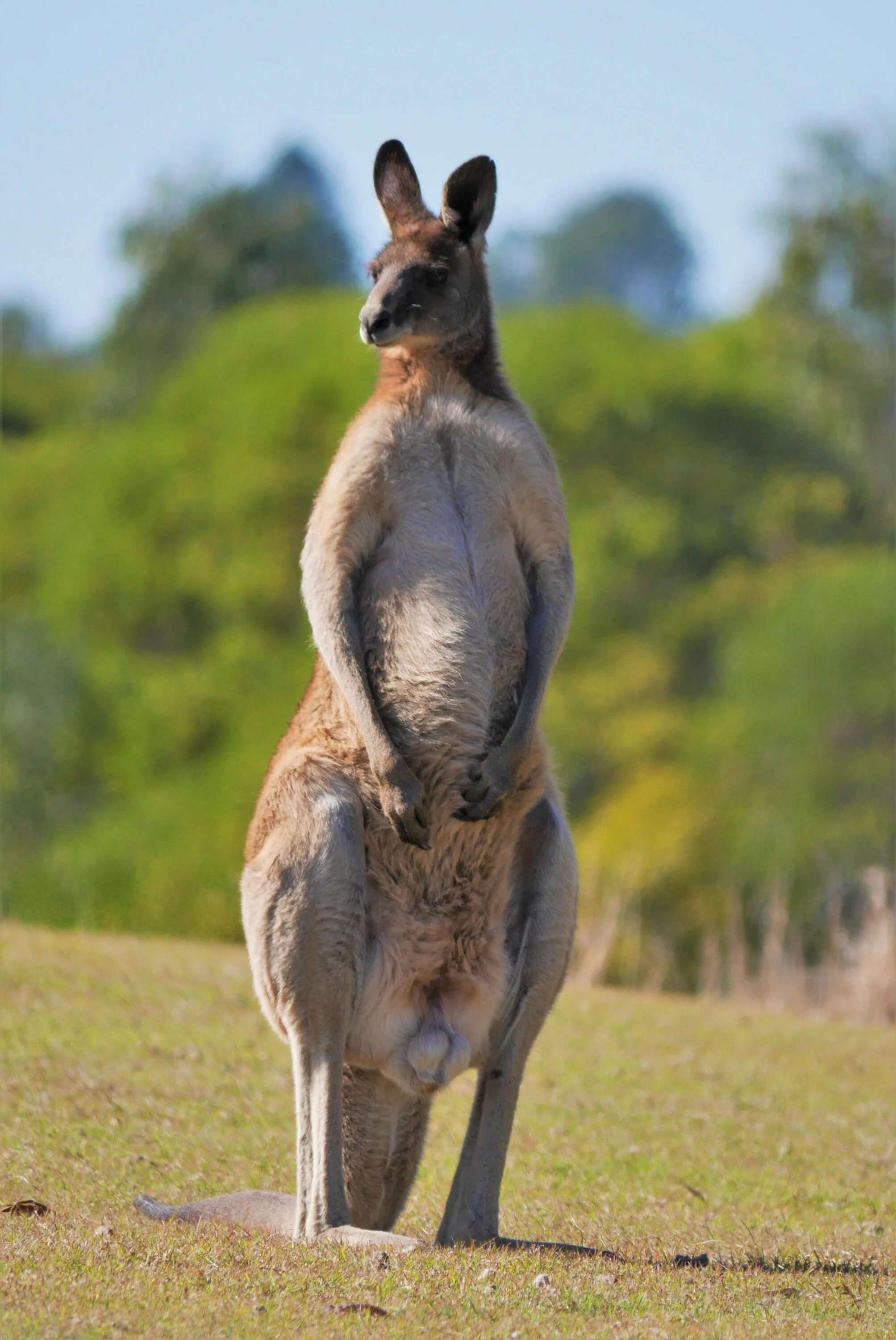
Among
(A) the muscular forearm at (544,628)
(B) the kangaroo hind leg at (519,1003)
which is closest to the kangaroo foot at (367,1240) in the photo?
(B) the kangaroo hind leg at (519,1003)

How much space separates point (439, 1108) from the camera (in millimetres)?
7203

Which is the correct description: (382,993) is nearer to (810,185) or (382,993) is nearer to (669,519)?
(810,185)

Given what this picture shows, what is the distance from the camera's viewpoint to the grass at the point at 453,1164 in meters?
4.04

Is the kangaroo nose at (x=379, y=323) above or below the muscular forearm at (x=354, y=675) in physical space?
above

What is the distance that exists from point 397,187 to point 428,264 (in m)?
0.42

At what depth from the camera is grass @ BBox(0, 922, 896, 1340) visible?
13.3 feet

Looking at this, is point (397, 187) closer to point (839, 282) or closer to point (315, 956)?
point (315, 956)

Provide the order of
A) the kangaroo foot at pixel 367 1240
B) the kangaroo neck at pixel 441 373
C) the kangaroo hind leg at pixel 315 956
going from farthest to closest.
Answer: the kangaroo neck at pixel 441 373, the kangaroo hind leg at pixel 315 956, the kangaroo foot at pixel 367 1240

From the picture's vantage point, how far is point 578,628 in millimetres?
33062

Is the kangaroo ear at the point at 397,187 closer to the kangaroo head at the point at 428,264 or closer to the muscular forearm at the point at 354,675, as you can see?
the kangaroo head at the point at 428,264

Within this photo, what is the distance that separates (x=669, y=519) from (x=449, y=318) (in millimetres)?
28479

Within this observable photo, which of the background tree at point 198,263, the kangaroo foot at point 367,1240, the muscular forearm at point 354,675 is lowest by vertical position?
the kangaroo foot at point 367,1240

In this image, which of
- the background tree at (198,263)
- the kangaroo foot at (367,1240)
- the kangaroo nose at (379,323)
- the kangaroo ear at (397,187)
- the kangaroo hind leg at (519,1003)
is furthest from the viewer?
the background tree at (198,263)

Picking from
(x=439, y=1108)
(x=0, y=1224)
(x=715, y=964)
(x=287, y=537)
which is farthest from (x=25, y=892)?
(x=0, y=1224)
